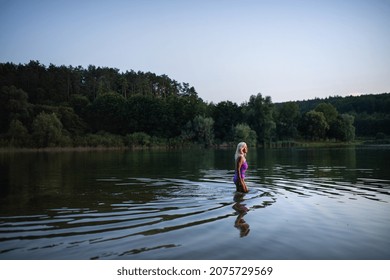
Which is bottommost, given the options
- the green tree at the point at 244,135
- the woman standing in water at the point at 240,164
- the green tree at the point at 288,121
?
the woman standing in water at the point at 240,164

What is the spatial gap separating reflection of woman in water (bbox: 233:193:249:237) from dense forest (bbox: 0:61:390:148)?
69262 mm

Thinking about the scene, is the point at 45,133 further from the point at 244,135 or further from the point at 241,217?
the point at 241,217

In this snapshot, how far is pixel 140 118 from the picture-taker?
11450 centimetres

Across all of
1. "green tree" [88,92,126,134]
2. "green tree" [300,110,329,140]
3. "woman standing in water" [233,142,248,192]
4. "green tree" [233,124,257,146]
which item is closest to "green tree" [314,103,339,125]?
"green tree" [300,110,329,140]

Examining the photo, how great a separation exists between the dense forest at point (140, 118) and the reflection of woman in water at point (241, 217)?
227 feet

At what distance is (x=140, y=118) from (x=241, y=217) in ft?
348

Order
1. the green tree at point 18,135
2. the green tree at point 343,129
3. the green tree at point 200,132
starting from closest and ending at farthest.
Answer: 1. the green tree at point 18,135
2. the green tree at point 200,132
3. the green tree at point 343,129

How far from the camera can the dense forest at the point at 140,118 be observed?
86.3 meters

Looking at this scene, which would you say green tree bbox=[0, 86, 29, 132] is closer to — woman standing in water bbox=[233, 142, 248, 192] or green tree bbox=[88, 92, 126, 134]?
green tree bbox=[88, 92, 126, 134]

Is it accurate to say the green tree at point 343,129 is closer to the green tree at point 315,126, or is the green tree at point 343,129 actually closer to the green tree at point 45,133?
the green tree at point 315,126

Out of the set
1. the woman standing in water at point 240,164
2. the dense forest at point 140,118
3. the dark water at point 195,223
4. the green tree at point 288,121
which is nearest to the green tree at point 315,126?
the dense forest at point 140,118

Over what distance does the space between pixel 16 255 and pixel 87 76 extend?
151 m

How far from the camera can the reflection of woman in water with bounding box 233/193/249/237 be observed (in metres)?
8.70

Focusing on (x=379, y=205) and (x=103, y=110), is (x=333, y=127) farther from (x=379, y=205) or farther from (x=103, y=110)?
(x=379, y=205)
